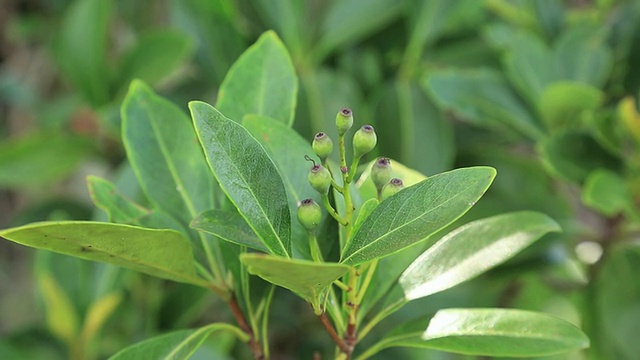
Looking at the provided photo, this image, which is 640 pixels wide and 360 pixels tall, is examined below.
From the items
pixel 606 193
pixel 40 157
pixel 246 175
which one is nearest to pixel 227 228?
pixel 246 175

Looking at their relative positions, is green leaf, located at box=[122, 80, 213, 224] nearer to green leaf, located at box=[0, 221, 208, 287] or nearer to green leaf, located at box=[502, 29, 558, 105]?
green leaf, located at box=[0, 221, 208, 287]

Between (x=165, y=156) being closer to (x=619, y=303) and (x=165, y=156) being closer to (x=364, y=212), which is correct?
(x=364, y=212)

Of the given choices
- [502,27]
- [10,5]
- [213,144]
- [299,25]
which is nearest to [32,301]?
[10,5]

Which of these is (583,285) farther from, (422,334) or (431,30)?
(422,334)

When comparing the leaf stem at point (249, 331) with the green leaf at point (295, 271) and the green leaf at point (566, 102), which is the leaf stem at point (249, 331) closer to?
the green leaf at point (295, 271)

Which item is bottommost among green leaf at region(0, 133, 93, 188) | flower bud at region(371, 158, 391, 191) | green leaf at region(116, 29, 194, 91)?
flower bud at region(371, 158, 391, 191)

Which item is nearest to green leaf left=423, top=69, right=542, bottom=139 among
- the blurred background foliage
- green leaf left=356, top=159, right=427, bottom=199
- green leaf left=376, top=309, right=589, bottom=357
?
the blurred background foliage

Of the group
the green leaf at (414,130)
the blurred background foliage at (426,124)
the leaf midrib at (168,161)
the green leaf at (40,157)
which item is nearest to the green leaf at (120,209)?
the leaf midrib at (168,161)
